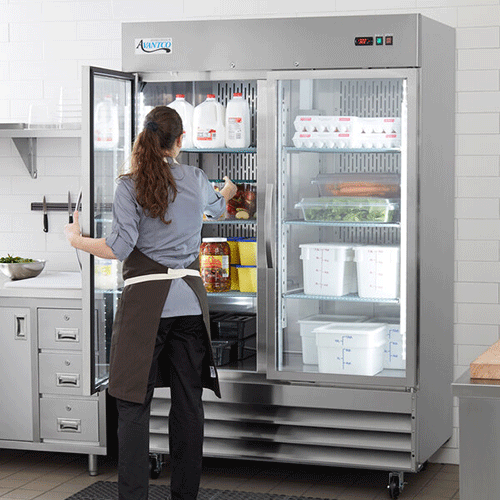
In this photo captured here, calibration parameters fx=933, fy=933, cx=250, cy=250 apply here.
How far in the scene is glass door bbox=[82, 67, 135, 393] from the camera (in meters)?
3.98

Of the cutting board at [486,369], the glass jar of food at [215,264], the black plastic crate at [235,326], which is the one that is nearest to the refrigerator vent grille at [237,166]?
the glass jar of food at [215,264]

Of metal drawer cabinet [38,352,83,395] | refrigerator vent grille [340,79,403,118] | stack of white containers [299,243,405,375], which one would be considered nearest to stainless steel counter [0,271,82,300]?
Answer: metal drawer cabinet [38,352,83,395]

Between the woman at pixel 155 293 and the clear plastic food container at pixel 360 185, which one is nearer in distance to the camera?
the woman at pixel 155 293

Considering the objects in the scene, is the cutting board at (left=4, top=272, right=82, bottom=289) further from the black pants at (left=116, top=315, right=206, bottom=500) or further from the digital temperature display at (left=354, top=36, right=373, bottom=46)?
the digital temperature display at (left=354, top=36, right=373, bottom=46)

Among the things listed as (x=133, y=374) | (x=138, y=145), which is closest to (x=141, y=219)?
(x=138, y=145)

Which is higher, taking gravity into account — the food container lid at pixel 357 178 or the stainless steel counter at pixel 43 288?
the food container lid at pixel 357 178

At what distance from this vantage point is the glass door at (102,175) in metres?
3.98

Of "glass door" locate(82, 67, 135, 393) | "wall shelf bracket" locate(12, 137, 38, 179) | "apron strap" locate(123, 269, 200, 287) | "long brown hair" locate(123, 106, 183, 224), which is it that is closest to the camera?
"long brown hair" locate(123, 106, 183, 224)

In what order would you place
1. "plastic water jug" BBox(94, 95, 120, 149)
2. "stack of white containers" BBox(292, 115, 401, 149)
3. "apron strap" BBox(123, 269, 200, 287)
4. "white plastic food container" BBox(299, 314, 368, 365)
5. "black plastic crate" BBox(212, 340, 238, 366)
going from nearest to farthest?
"apron strap" BBox(123, 269, 200, 287), "plastic water jug" BBox(94, 95, 120, 149), "stack of white containers" BBox(292, 115, 401, 149), "white plastic food container" BBox(299, 314, 368, 365), "black plastic crate" BBox(212, 340, 238, 366)

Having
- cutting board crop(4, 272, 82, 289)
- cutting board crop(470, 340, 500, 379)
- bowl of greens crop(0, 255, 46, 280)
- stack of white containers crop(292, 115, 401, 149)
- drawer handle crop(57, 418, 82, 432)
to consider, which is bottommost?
drawer handle crop(57, 418, 82, 432)

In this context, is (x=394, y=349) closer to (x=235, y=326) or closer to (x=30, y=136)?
(x=235, y=326)

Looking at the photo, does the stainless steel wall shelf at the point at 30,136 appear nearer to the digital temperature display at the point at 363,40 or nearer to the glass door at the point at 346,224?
the glass door at the point at 346,224

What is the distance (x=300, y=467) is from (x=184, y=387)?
1300 mm

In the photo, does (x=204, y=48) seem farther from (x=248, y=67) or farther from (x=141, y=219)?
(x=141, y=219)
